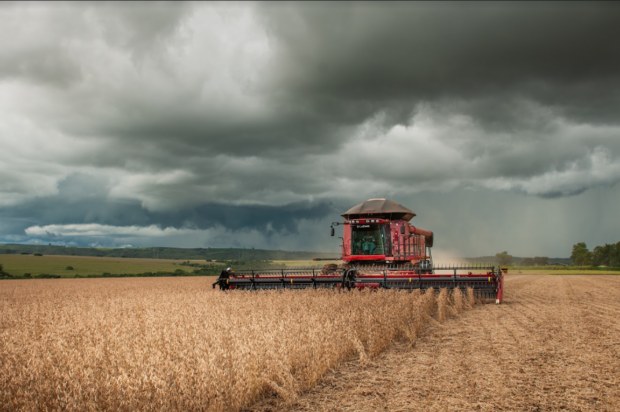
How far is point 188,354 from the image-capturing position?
235 inches

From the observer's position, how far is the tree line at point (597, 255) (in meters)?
105

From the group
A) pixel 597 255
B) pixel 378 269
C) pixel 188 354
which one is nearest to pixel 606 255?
pixel 597 255

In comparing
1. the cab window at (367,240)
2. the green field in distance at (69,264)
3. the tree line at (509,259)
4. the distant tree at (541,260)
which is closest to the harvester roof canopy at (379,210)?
the cab window at (367,240)

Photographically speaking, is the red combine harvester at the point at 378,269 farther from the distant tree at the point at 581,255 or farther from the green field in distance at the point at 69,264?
the distant tree at the point at 581,255

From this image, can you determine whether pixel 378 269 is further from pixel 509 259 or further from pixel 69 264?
pixel 509 259

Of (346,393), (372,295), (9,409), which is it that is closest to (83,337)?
(9,409)

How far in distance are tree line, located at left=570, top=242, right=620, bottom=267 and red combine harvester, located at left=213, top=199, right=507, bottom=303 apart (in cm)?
10534

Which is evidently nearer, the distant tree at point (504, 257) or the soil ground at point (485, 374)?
the soil ground at point (485, 374)

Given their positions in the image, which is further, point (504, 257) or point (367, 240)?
point (504, 257)

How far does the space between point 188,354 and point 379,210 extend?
13.3 m

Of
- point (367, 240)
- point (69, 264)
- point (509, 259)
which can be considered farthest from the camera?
point (509, 259)

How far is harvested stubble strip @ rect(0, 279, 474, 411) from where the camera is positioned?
452 cm

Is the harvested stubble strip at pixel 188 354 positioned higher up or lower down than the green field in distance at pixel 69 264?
higher up

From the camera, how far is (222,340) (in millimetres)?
6703
